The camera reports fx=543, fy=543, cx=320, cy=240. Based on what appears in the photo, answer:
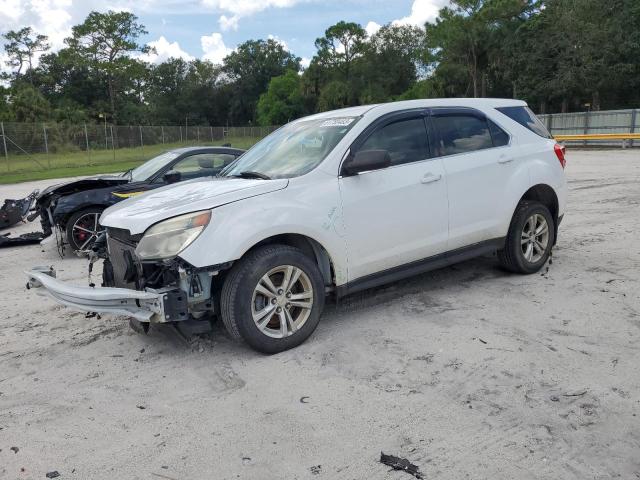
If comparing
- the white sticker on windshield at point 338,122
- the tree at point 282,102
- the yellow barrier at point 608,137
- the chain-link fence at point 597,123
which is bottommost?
the white sticker on windshield at point 338,122

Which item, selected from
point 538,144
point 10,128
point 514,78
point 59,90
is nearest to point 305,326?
point 538,144

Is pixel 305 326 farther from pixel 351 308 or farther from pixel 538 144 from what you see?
pixel 538 144

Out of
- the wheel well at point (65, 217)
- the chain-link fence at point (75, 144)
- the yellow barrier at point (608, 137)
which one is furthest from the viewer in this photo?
the chain-link fence at point (75, 144)

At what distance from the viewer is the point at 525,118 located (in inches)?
232

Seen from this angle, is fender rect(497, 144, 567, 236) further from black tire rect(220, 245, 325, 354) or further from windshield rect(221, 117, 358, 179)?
black tire rect(220, 245, 325, 354)

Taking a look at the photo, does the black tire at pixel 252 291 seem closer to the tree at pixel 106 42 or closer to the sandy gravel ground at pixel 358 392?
the sandy gravel ground at pixel 358 392

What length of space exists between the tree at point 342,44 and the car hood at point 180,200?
7545cm

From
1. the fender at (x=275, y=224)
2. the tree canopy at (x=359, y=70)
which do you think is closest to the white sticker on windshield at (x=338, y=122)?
the fender at (x=275, y=224)

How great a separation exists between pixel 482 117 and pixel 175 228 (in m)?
3.36

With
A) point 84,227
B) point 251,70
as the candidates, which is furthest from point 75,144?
point 251,70

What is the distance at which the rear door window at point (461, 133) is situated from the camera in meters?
5.16

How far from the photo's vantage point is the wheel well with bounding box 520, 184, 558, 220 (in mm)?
5865

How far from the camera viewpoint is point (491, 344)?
4.15m

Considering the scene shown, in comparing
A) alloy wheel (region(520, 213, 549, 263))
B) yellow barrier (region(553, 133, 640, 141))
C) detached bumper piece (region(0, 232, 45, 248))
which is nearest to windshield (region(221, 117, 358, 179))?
alloy wheel (region(520, 213, 549, 263))
